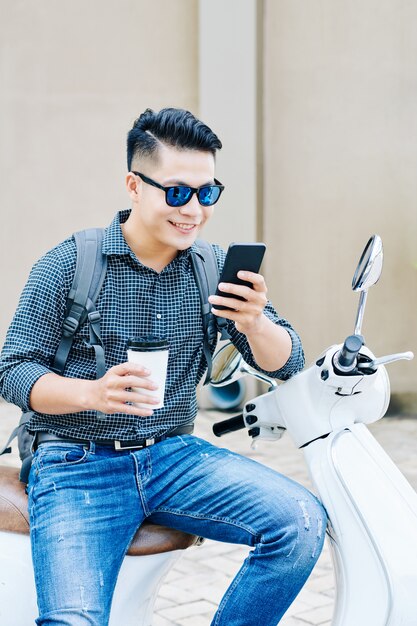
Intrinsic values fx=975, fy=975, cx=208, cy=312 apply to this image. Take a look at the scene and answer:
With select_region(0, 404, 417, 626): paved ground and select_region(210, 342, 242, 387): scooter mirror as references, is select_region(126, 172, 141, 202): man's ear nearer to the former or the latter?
select_region(210, 342, 242, 387): scooter mirror

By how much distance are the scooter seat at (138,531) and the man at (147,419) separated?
0.03 metres

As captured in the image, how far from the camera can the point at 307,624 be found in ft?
11.2

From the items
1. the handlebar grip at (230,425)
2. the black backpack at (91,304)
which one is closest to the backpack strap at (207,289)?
the black backpack at (91,304)

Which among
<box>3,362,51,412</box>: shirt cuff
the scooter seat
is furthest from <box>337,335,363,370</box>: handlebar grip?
<box>3,362,51,412</box>: shirt cuff

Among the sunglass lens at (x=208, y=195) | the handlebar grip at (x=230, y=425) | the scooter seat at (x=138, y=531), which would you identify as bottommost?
the scooter seat at (x=138, y=531)

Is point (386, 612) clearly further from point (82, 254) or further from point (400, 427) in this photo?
point (400, 427)

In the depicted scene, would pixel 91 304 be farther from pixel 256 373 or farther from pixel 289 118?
pixel 289 118

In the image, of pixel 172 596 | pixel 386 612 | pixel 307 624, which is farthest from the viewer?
pixel 172 596

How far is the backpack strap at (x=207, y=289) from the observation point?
2.47 m

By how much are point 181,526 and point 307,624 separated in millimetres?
1381

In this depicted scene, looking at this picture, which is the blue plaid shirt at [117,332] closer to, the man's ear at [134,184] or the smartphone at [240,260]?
the man's ear at [134,184]

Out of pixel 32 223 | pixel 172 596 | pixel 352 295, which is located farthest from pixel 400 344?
pixel 172 596

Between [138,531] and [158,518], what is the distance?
0.21 feet

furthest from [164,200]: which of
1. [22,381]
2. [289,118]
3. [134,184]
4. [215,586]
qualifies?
[289,118]
